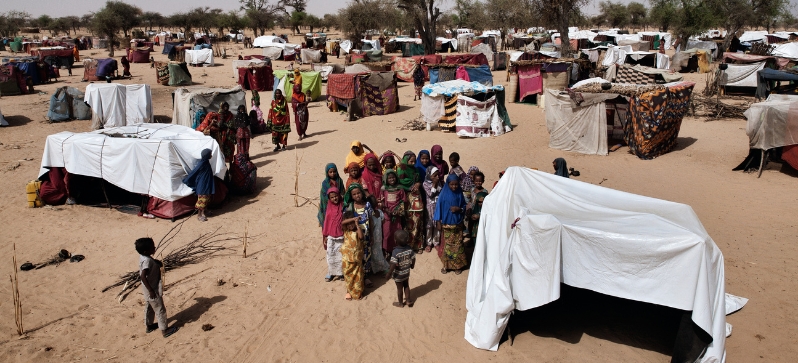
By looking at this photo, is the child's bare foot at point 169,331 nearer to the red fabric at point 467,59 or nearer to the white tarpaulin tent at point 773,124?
the white tarpaulin tent at point 773,124

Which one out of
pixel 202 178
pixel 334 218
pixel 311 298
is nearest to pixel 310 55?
pixel 202 178

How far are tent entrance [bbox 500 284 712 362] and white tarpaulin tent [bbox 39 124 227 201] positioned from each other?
5.49m

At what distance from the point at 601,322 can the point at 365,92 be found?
12151 mm

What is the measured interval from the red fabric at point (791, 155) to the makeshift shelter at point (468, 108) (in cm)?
594

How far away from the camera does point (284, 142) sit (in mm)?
11781

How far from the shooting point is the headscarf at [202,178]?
7727 millimetres

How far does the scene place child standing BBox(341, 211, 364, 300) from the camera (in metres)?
5.18

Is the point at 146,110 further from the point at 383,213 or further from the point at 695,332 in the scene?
the point at 695,332

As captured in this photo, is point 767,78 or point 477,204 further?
point 767,78

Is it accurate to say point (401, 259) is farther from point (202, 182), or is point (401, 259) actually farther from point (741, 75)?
point (741, 75)

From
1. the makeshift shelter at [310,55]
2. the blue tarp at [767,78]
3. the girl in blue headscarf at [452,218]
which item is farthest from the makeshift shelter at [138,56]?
the blue tarp at [767,78]

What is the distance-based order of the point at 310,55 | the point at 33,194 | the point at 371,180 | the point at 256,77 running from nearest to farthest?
the point at 371,180, the point at 33,194, the point at 256,77, the point at 310,55

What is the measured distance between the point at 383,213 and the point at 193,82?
807 inches

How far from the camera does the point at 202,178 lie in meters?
7.74
